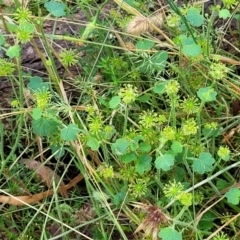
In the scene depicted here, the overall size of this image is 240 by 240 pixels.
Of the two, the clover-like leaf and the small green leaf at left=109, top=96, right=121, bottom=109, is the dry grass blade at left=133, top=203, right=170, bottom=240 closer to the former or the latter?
the clover-like leaf

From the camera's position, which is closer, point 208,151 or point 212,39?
point 208,151

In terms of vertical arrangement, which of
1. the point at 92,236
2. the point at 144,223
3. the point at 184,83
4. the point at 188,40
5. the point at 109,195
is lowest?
the point at 92,236

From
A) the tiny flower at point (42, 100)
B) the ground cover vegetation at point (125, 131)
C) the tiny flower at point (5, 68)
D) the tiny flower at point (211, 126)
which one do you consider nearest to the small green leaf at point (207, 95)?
the ground cover vegetation at point (125, 131)

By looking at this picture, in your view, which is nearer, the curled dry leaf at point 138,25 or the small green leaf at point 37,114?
the small green leaf at point 37,114

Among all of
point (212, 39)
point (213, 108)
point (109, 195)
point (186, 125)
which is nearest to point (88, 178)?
point (109, 195)

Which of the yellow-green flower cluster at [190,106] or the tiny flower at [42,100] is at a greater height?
the yellow-green flower cluster at [190,106]

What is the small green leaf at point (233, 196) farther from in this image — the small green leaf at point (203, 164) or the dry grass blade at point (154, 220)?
the dry grass blade at point (154, 220)

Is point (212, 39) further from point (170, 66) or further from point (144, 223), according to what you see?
point (144, 223)
